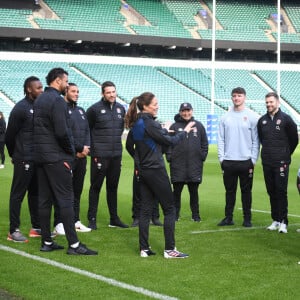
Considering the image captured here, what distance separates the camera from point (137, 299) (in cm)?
630

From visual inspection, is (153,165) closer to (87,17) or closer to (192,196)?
(192,196)

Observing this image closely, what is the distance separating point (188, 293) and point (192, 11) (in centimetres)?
4771

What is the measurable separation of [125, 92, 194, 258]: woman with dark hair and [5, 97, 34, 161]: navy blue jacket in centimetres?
161

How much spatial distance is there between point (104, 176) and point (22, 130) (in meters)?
1.76

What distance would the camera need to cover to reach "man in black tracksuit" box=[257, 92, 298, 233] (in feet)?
33.7

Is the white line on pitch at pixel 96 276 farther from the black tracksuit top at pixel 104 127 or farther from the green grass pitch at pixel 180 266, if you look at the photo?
the black tracksuit top at pixel 104 127

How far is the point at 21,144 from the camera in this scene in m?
9.34

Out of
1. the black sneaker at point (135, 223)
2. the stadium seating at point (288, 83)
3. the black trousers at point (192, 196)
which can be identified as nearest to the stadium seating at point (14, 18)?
the stadium seating at point (288, 83)

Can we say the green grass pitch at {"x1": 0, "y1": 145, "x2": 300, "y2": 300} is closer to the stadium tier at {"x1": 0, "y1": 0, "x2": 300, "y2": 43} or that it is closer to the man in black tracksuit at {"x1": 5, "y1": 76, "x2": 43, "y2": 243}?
the man in black tracksuit at {"x1": 5, "y1": 76, "x2": 43, "y2": 243}

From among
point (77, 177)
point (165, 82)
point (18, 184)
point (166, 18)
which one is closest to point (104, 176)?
point (77, 177)

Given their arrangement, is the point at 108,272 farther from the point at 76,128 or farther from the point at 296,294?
the point at 76,128

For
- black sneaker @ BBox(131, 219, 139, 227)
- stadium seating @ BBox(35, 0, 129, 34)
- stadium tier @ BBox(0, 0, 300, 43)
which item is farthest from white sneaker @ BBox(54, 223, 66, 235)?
stadium seating @ BBox(35, 0, 129, 34)

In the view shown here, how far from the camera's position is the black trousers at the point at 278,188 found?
10.3 meters

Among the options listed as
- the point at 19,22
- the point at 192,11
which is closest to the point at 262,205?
the point at 19,22
